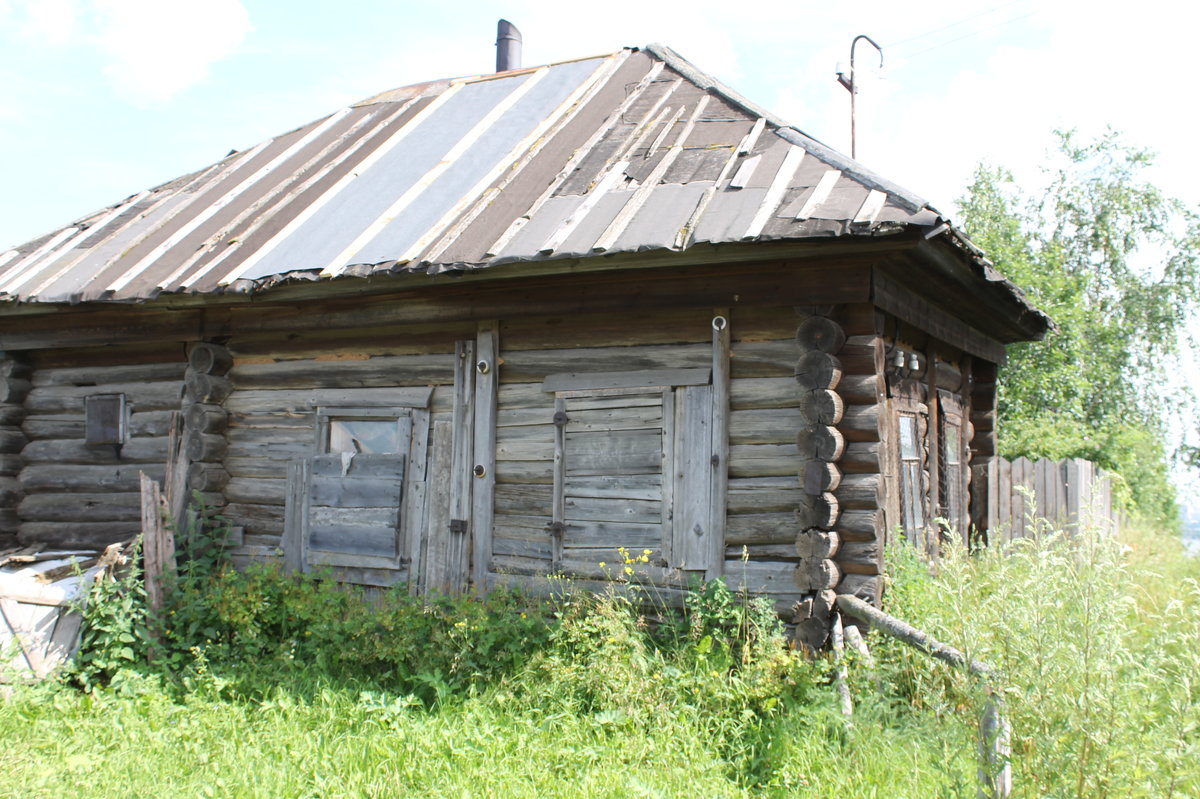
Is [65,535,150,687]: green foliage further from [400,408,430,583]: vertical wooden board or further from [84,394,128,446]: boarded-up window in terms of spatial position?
[84,394,128,446]: boarded-up window

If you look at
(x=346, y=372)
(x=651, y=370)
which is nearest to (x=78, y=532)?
(x=346, y=372)

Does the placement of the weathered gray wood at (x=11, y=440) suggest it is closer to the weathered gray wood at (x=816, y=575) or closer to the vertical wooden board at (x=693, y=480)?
the vertical wooden board at (x=693, y=480)

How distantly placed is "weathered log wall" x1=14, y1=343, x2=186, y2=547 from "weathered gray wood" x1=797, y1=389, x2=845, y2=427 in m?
5.62

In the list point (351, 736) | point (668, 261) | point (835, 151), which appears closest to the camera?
point (351, 736)

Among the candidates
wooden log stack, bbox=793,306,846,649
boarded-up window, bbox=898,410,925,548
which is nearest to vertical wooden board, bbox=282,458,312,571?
wooden log stack, bbox=793,306,846,649

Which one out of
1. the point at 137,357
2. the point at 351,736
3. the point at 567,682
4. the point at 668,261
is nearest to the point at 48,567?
the point at 137,357

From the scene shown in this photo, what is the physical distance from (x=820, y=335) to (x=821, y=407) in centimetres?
48

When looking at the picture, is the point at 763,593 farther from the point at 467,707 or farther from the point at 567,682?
the point at 467,707

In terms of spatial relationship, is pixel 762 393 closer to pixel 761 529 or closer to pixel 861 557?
pixel 761 529

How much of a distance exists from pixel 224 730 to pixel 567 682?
2.05m

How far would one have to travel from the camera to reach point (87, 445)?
8812 millimetres

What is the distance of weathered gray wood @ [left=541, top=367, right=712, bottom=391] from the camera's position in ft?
20.9

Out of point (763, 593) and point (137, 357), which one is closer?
point (763, 593)

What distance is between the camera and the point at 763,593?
6016mm
